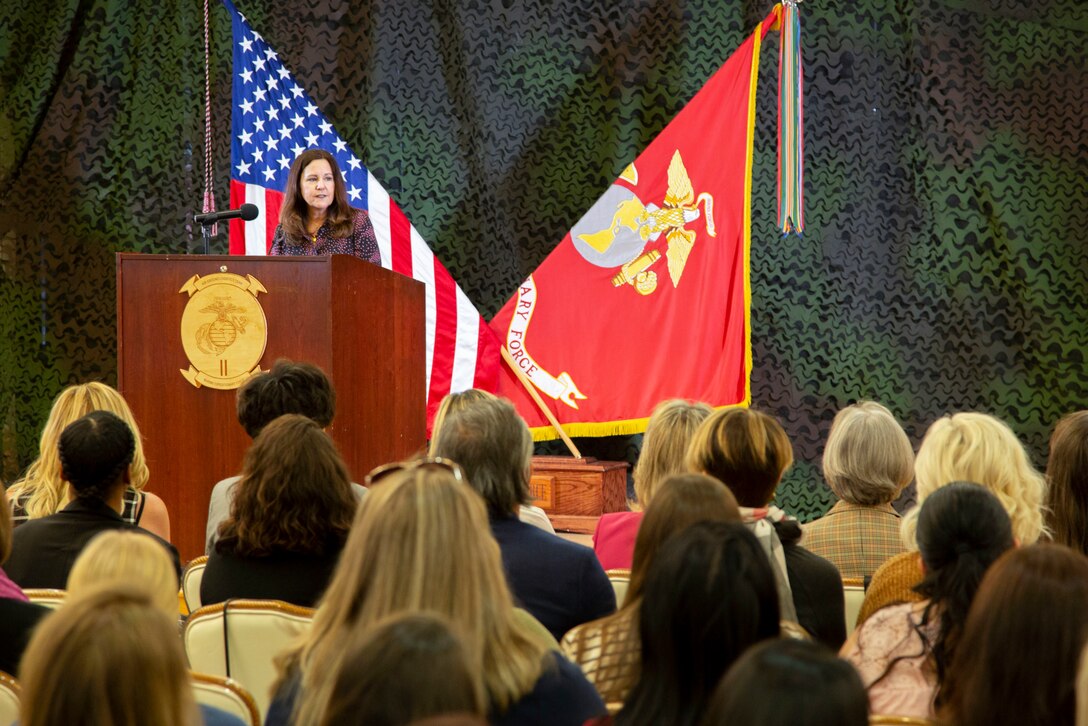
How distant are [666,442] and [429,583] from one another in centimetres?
154

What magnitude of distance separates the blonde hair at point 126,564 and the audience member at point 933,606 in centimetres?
114

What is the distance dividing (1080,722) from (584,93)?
574 centimetres

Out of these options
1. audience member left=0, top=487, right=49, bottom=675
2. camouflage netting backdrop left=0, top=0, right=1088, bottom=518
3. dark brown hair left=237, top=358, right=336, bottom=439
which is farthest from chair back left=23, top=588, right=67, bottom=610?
camouflage netting backdrop left=0, top=0, right=1088, bottom=518

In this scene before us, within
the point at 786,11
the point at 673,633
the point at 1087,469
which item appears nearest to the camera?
the point at 673,633

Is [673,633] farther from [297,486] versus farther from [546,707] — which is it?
[297,486]

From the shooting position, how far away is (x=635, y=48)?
6629 mm

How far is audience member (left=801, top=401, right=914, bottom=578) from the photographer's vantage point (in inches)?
125

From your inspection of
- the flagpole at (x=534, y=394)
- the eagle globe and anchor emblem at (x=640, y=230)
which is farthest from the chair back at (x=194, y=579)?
the eagle globe and anchor emblem at (x=640, y=230)

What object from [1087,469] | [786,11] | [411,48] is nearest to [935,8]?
[786,11]

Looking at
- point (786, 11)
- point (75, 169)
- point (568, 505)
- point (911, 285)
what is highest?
point (786, 11)

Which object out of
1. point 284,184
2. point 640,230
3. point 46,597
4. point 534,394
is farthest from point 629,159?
point 46,597

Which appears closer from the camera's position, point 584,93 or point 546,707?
point 546,707

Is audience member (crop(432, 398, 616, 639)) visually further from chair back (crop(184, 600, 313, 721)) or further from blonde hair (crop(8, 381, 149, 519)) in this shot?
blonde hair (crop(8, 381, 149, 519))

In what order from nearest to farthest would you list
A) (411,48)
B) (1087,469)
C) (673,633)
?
(673,633) → (1087,469) → (411,48)
